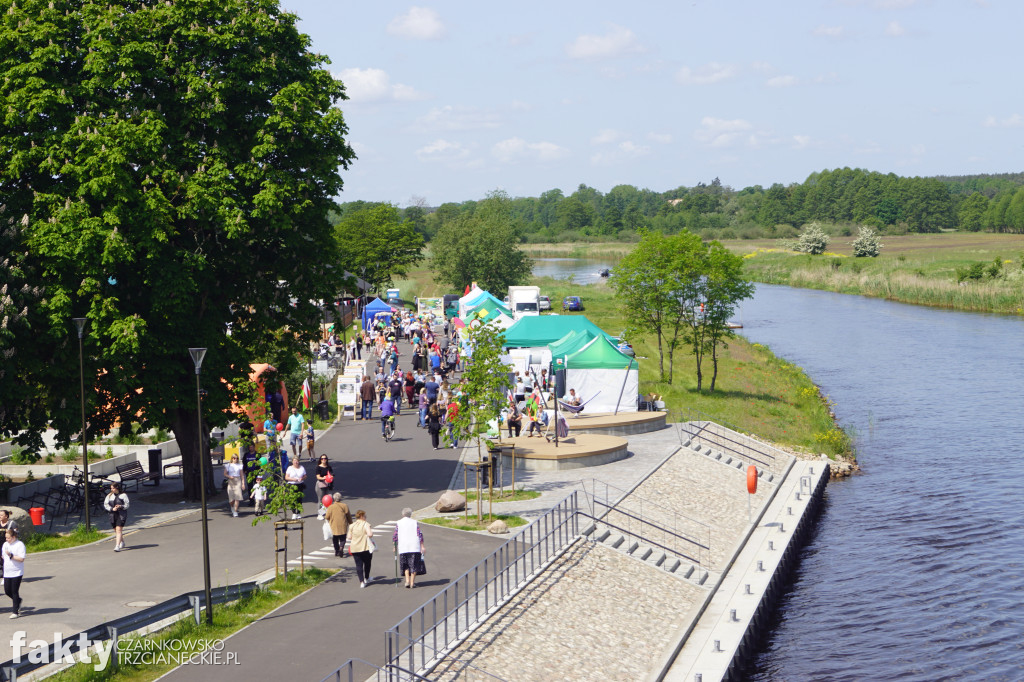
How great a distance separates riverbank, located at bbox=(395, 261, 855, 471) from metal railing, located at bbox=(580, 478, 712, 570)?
13.9m

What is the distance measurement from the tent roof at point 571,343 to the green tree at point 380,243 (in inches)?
2661

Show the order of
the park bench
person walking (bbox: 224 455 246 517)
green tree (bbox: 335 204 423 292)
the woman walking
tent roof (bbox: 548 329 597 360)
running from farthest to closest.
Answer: green tree (bbox: 335 204 423 292) < tent roof (bbox: 548 329 597 360) < the woman walking < the park bench < person walking (bbox: 224 455 246 517)

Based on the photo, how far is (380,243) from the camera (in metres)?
112

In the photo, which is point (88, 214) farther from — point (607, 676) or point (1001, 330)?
point (1001, 330)

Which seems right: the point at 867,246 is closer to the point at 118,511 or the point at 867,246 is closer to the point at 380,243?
the point at 380,243

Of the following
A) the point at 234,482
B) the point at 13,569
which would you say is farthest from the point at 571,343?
the point at 13,569

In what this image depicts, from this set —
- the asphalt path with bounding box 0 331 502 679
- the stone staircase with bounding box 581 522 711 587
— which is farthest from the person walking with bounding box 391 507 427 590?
the stone staircase with bounding box 581 522 711 587

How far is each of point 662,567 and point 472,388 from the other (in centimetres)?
657

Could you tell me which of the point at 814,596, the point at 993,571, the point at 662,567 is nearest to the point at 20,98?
the point at 662,567

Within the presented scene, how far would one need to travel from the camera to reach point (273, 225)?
1077 inches

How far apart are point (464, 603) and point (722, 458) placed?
19.7 meters

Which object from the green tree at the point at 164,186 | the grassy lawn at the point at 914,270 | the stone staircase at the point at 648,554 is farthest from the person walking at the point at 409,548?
the grassy lawn at the point at 914,270

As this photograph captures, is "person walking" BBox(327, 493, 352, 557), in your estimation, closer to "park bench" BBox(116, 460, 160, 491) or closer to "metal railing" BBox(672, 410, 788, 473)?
"park bench" BBox(116, 460, 160, 491)

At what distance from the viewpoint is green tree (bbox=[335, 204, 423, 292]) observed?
365ft
